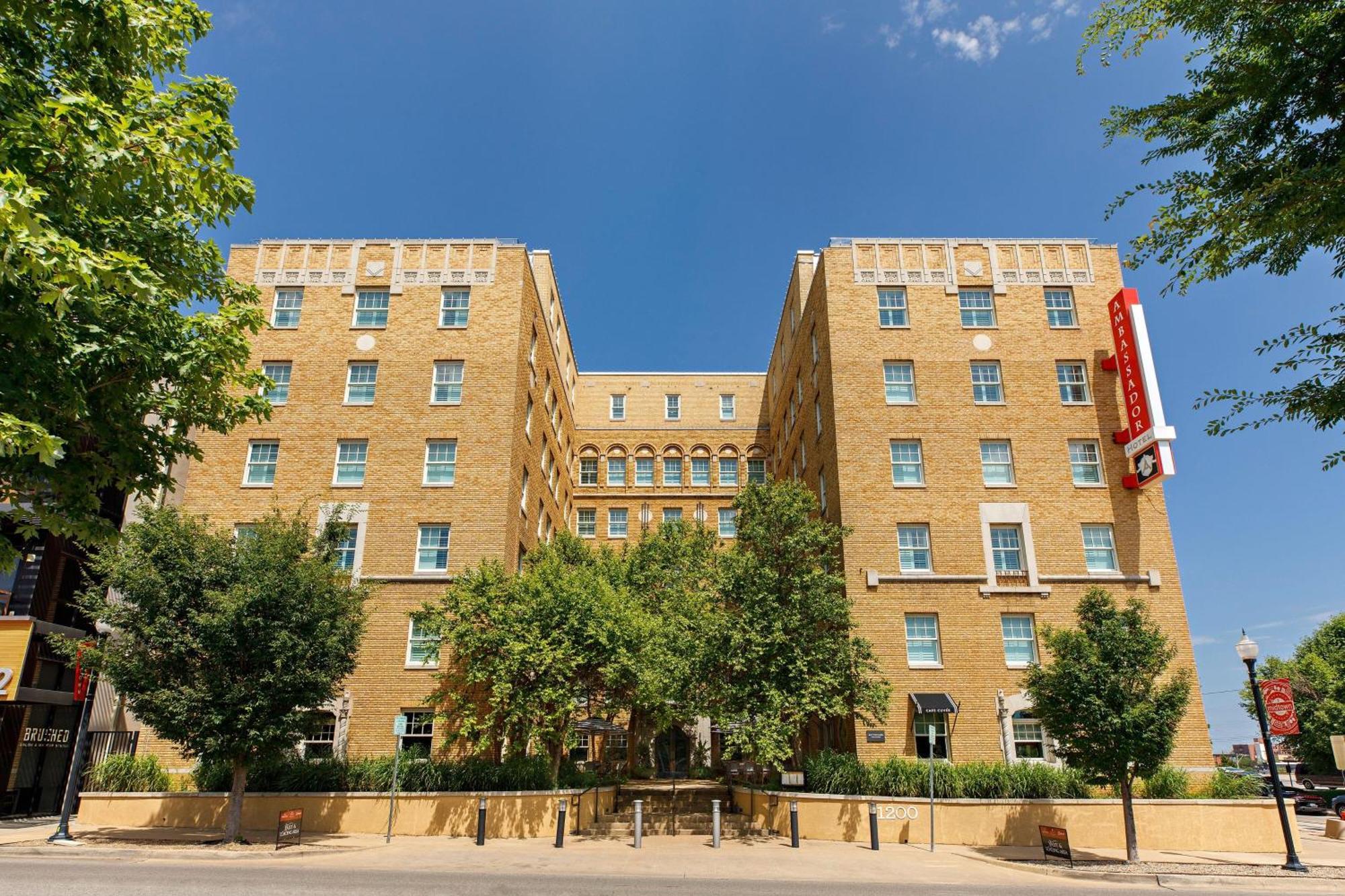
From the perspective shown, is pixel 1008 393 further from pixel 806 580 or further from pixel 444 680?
pixel 444 680

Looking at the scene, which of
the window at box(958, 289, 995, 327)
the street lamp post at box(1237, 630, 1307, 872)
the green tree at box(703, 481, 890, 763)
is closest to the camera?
the street lamp post at box(1237, 630, 1307, 872)

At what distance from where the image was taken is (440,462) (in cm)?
3020

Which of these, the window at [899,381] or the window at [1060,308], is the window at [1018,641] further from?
the window at [1060,308]

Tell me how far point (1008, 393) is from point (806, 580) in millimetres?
12537

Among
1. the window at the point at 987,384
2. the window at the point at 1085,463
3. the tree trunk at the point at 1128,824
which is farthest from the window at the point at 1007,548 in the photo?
the tree trunk at the point at 1128,824

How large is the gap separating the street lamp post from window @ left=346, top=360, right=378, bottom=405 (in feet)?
97.2

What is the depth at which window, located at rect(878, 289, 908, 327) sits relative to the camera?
103 feet

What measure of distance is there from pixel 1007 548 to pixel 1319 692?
36.2 meters

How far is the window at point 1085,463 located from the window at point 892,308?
802 cm

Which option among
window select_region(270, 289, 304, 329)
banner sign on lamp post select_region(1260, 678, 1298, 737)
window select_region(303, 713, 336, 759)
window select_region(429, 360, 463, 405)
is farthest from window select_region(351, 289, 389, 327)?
banner sign on lamp post select_region(1260, 678, 1298, 737)

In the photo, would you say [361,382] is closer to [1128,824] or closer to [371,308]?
[371,308]

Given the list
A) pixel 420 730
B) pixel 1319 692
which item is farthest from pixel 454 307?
pixel 1319 692

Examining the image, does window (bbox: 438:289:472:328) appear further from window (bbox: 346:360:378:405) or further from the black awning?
the black awning

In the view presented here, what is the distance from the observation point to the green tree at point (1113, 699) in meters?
18.4
